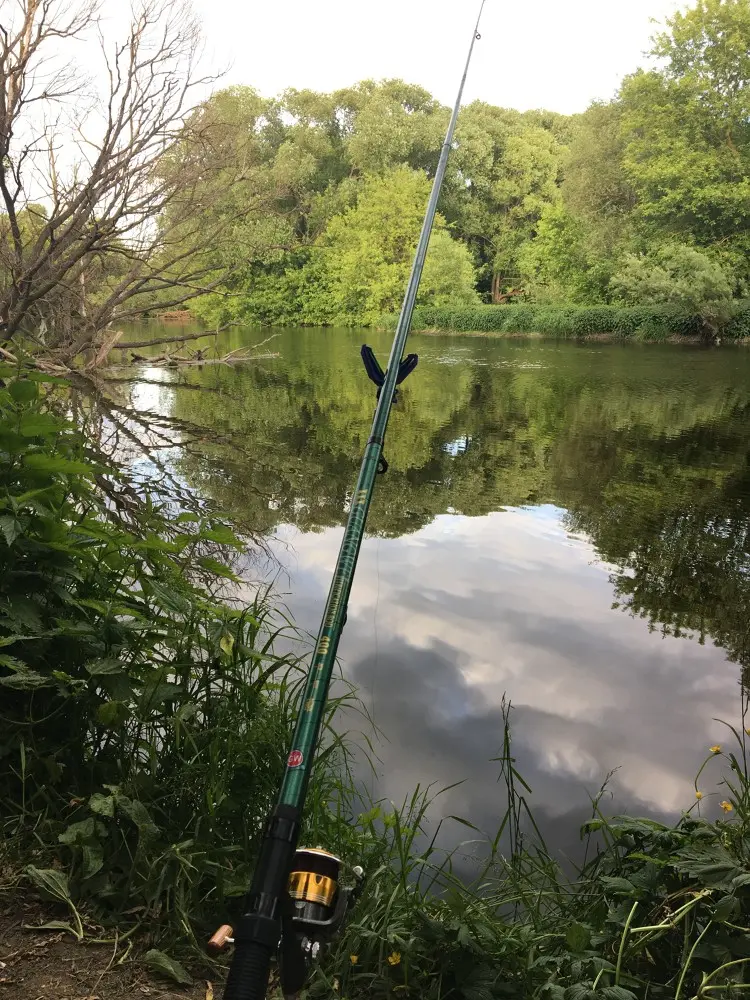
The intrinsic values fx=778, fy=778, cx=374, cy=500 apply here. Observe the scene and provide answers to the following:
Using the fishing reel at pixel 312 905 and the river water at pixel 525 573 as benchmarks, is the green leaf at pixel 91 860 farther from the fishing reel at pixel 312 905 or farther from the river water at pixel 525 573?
the river water at pixel 525 573

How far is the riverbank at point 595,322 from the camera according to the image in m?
27.7

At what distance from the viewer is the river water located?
3.50 metres

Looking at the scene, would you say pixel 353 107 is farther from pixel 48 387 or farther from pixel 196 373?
pixel 48 387

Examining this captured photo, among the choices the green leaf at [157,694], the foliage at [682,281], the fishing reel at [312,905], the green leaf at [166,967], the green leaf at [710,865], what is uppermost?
the foliage at [682,281]

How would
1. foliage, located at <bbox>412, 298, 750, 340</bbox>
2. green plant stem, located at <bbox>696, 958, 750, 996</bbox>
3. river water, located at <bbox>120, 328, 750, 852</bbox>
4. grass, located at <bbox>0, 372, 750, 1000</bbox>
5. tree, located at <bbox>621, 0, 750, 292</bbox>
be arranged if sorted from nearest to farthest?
1. green plant stem, located at <bbox>696, 958, 750, 996</bbox>
2. grass, located at <bbox>0, 372, 750, 1000</bbox>
3. river water, located at <bbox>120, 328, 750, 852</bbox>
4. foliage, located at <bbox>412, 298, 750, 340</bbox>
5. tree, located at <bbox>621, 0, 750, 292</bbox>

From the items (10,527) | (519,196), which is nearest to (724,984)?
(10,527)

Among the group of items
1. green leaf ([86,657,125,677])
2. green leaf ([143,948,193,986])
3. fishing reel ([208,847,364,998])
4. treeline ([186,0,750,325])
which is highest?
treeline ([186,0,750,325])

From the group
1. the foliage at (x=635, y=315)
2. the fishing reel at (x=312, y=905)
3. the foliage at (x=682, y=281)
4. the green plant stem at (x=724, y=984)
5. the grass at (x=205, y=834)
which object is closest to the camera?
the fishing reel at (x=312, y=905)

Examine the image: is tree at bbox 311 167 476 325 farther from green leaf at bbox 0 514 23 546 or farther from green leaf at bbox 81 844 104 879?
green leaf at bbox 81 844 104 879

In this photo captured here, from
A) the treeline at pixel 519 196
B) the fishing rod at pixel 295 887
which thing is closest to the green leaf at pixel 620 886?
the fishing rod at pixel 295 887

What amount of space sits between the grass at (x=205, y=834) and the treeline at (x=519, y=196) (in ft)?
42.1

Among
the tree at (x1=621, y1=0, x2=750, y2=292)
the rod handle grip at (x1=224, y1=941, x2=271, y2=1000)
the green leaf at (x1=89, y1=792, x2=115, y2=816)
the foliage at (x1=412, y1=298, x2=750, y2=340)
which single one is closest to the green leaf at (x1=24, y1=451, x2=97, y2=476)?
the green leaf at (x1=89, y1=792, x2=115, y2=816)

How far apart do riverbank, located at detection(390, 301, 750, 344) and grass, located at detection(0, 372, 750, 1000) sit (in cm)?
2839

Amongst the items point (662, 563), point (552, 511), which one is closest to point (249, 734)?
point (662, 563)
